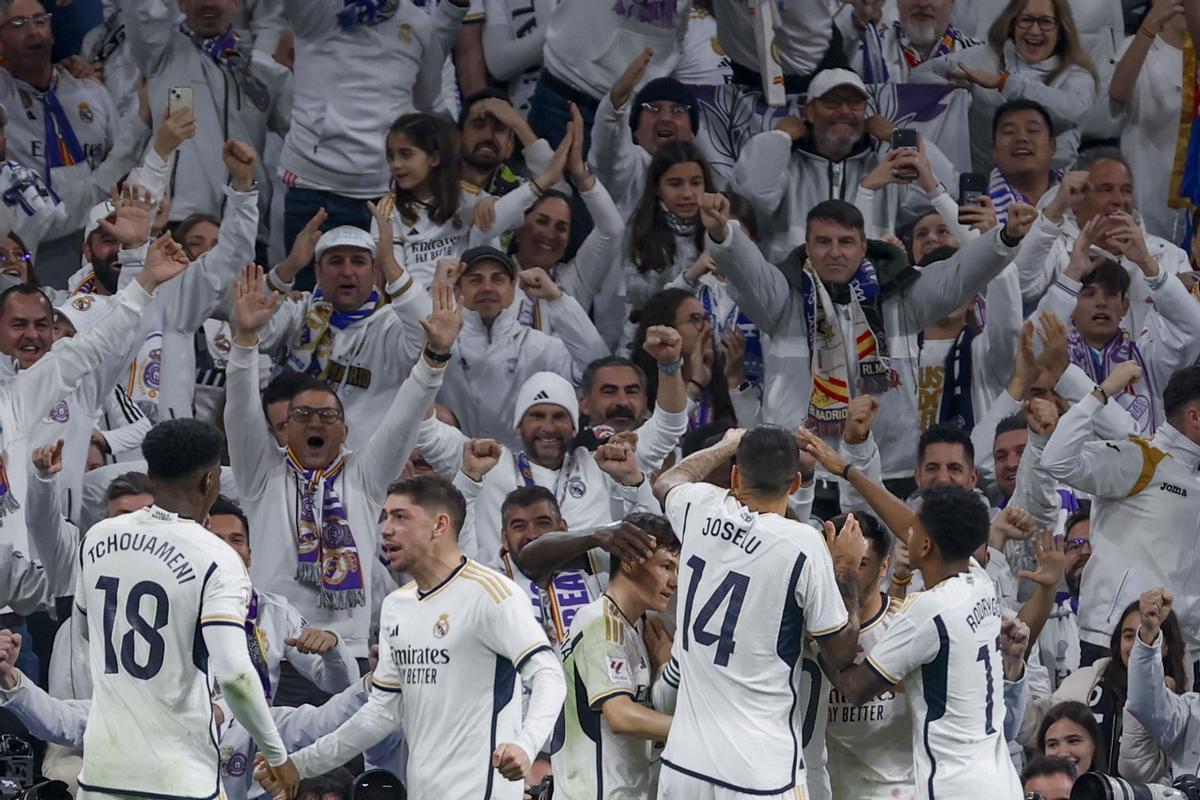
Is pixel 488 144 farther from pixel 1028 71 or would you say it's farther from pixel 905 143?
pixel 1028 71

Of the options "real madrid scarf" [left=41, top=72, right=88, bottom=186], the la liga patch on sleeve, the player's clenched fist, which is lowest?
"real madrid scarf" [left=41, top=72, right=88, bottom=186]

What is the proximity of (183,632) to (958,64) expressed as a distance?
8.22 m

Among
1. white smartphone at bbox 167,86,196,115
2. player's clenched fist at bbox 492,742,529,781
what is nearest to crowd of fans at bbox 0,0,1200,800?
player's clenched fist at bbox 492,742,529,781

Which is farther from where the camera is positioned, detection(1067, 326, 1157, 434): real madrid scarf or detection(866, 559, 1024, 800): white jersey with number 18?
detection(1067, 326, 1157, 434): real madrid scarf

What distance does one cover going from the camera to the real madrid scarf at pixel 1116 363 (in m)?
13.0

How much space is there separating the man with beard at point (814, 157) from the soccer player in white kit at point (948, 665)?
502 cm

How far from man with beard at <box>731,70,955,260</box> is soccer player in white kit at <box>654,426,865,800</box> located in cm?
528

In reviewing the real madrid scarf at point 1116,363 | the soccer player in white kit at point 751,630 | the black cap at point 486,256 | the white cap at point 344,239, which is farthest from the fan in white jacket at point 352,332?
the soccer player in white kit at point 751,630

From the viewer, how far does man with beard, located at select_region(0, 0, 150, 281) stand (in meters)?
13.9

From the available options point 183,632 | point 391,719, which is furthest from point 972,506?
point 183,632

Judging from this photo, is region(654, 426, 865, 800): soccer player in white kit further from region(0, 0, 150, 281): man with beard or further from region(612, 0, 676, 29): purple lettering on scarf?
region(0, 0, 150, 281): man with beard

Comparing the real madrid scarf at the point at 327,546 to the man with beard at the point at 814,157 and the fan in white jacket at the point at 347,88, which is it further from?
the man with beard at the point at 814,157

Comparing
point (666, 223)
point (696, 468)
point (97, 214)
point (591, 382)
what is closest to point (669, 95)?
point (666, 223)

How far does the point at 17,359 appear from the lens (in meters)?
11.3
